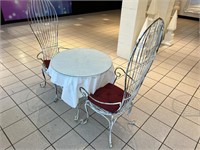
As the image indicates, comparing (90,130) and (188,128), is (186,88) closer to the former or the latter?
(188,128)

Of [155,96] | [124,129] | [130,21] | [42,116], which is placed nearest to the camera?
[124,129]

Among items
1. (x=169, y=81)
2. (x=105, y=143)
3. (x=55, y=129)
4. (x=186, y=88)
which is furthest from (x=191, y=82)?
(x=55, y=129)

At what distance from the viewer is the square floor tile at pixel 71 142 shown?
63.7 inches

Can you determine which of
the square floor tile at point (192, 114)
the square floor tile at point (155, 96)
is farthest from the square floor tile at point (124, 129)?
the square floor tile at point (192, 114)

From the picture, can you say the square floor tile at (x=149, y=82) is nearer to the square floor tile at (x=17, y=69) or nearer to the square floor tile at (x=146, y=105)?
the square floor tile at (x=146, y=105)

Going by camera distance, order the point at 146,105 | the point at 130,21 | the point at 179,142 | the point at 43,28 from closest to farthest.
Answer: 1. the point at 179,142
2. the point at 146,105
3. the point at 43,28
4. the point at 130,21

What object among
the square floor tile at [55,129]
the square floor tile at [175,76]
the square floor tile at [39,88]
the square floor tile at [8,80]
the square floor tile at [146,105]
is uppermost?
the square floor tile at [8,80]

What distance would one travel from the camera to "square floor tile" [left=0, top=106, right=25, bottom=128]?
1853mm

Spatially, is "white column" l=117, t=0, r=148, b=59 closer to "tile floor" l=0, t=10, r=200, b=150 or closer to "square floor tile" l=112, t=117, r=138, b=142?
"tile floor" l=0, t=10, r=200, b=150

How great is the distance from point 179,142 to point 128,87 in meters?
0.81

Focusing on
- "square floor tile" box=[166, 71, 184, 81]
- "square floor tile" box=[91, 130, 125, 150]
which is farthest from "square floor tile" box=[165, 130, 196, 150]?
"square floor tile" box=[166, 71, 184, 81]

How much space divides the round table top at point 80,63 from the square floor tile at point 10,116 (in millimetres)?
738

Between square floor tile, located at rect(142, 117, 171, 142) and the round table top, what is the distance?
2.67ft

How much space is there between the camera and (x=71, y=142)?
1.66 meters
